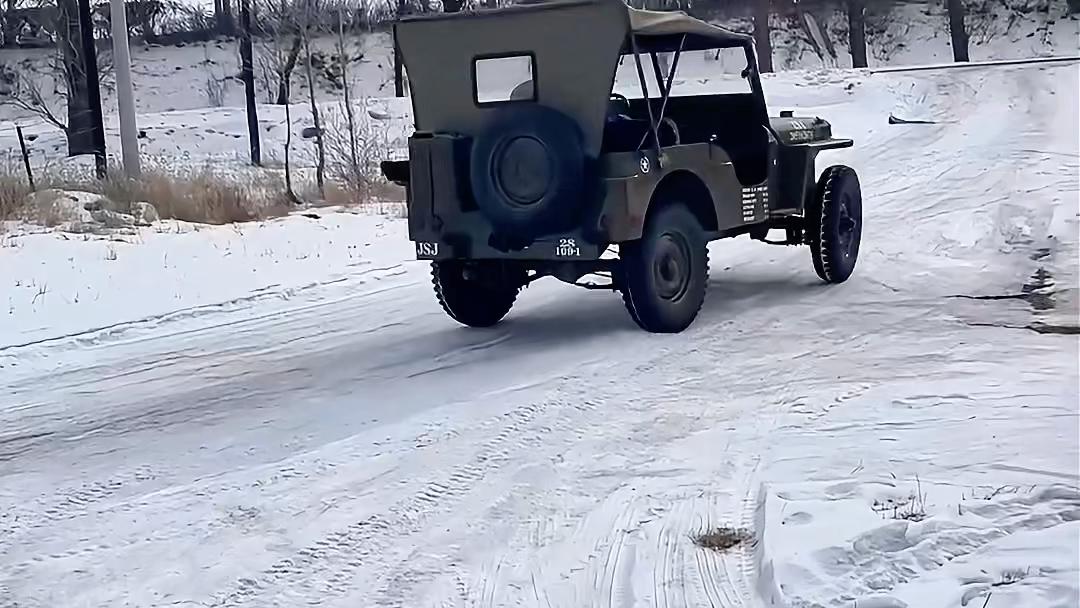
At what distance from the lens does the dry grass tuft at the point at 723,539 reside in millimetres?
4727

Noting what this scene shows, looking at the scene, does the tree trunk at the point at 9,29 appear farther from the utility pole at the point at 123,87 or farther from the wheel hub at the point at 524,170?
the wheel hub at the point at 524,170

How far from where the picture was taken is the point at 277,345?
28.1ft

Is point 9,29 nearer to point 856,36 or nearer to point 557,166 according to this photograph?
point 856,36

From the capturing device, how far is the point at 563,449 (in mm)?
6016

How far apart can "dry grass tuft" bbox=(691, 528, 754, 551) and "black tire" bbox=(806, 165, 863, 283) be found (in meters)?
5.29

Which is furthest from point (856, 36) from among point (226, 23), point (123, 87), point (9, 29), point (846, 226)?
point (846, 226)

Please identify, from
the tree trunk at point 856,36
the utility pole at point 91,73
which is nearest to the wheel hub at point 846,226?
the utility pole at point 91,73

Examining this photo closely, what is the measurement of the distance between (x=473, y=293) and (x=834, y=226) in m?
2.84

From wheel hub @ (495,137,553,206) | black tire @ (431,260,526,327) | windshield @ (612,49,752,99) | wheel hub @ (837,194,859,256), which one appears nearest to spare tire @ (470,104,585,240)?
wheel hub @ (495,137,553,206)

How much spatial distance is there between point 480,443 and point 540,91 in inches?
109

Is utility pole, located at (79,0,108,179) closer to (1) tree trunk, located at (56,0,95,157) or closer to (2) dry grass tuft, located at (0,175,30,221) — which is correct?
(1) tree trunk, located at (56,0,95,157)

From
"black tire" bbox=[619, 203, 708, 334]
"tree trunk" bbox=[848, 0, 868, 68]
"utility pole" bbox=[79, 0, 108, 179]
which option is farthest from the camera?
"tree trunk" bbox=[848, 0, 868, 68]

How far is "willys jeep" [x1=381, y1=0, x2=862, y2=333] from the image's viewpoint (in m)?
7.89

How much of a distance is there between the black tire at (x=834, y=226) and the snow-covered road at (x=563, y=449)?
25 centimetres
